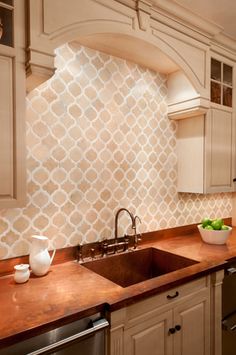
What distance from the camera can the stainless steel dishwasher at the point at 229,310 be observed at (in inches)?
70.7

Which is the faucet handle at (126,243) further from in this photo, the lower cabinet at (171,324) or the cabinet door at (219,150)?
the cabinet door at (219,150)

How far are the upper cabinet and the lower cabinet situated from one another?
75cm

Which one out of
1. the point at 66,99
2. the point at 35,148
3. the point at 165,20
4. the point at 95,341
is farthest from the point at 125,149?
the point at 95,341

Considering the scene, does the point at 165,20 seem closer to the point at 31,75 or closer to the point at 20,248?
the point at 31,75

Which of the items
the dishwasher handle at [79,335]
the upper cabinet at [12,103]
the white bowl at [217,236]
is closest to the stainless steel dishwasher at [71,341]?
the dishwasher handle at [79,335]

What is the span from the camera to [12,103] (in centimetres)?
122

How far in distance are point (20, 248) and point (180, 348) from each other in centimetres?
108

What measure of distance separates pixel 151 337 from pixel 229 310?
2.57 ft

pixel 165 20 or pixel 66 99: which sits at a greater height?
pixel 165 20

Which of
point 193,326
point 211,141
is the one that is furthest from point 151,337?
point 211,141

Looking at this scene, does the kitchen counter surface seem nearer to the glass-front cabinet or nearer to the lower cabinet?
the lower cabinet

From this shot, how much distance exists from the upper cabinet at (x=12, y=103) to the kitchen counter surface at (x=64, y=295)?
1.47ft

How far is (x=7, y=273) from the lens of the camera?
1.51m

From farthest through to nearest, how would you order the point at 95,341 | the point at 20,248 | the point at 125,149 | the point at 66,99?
the point at 125,149 < the point at 66,99 < the point at 20,248 < the point at 95,341
